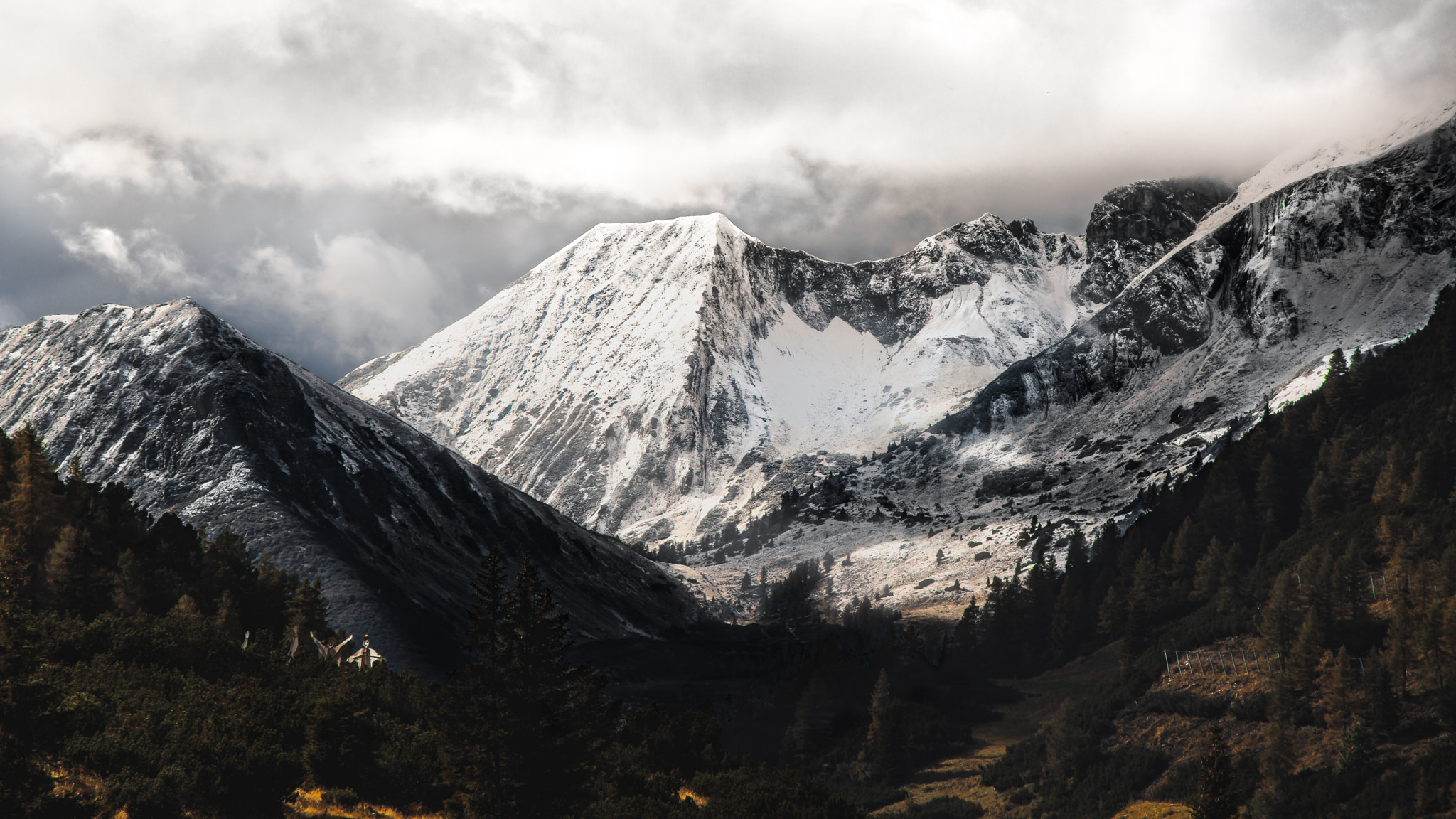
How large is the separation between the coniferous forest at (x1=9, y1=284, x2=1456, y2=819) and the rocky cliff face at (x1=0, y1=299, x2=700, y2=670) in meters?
19.2

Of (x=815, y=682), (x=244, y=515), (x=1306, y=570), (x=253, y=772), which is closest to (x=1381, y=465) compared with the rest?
(x=1306, y=570)

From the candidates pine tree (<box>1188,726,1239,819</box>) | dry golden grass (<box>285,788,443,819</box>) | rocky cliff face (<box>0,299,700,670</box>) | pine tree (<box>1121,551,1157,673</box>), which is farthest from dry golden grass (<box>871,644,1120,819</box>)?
rocky cliff face (<box>0,299,700,670</box>)

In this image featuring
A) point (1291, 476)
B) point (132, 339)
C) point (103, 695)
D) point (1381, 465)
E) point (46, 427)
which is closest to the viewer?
point (103, 695)

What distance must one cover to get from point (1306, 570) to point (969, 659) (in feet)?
172

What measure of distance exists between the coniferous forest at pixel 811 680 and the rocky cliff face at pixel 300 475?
19.2m

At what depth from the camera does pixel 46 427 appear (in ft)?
547

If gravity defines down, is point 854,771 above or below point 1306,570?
below

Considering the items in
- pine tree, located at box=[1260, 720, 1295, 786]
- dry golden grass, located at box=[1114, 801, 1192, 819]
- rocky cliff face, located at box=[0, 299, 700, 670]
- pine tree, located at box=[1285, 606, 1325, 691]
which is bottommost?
dry golden grass, located at box=[1114, 801, 1192, 819]

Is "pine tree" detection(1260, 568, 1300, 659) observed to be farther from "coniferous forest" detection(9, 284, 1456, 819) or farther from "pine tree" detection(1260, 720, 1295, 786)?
"pine tree" detection(1260, 720, 1295, 786)

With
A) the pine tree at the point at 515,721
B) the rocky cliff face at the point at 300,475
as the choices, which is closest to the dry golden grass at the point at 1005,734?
the pine tree at the point at 515,721

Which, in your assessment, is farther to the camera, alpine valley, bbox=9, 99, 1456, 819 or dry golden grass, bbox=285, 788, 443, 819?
alpine valley, bbox=9, 99, 1456, 819

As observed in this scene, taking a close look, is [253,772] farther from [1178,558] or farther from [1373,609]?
[1178,558]

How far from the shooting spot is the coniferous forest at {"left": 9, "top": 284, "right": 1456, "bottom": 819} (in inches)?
1656

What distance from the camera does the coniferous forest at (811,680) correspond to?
1656 inches
